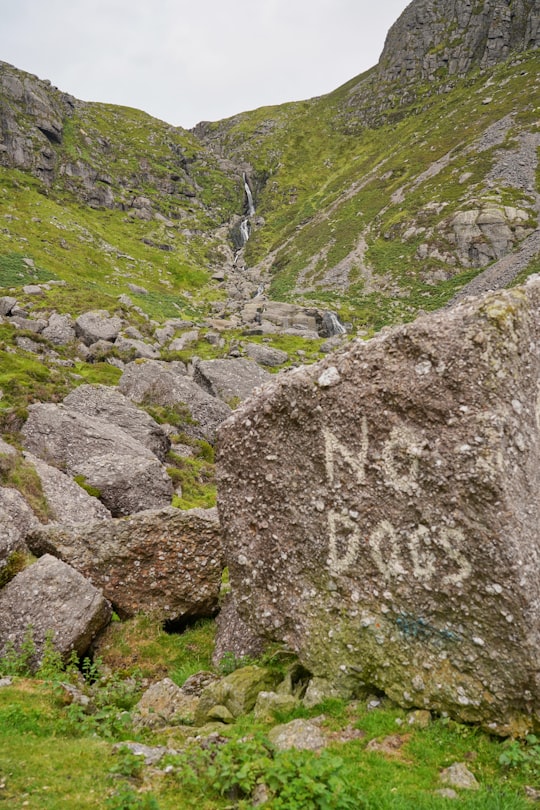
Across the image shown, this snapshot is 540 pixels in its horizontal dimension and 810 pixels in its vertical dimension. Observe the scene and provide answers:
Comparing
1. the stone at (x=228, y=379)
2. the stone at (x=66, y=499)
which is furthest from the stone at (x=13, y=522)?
the stone at (x=228, y=379)

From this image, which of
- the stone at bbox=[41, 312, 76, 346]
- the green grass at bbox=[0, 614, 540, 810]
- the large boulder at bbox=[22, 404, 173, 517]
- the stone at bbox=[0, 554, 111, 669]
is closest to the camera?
the green grass at bbox=[0, 614, 540, 810]

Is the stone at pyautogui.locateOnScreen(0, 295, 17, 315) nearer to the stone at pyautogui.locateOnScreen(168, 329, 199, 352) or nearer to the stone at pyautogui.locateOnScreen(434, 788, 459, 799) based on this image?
the stone at pyautogui.locateOnScreen(168, 329, 199, 352)

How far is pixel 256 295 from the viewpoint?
13225 centimetres

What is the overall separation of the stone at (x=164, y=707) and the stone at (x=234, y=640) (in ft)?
5.76

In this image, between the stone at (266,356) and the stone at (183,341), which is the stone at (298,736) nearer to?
the stone at (266,356)

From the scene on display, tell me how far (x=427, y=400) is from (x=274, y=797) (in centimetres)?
655

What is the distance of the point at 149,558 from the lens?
1460cm

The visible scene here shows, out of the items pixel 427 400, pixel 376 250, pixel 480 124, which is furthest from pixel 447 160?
pixel 427 400

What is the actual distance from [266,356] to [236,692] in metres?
60.2

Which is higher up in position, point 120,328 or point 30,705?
point 120,328

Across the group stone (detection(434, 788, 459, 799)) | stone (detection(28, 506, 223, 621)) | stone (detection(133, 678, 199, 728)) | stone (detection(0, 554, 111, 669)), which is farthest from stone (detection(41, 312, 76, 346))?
stone (detection(434, 788, 459, 799))

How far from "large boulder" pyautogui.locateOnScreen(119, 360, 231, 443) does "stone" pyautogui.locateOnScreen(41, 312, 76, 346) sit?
1697 centimetres

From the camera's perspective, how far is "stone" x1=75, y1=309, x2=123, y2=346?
178 feet

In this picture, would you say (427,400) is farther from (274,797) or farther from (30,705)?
(30,705)
